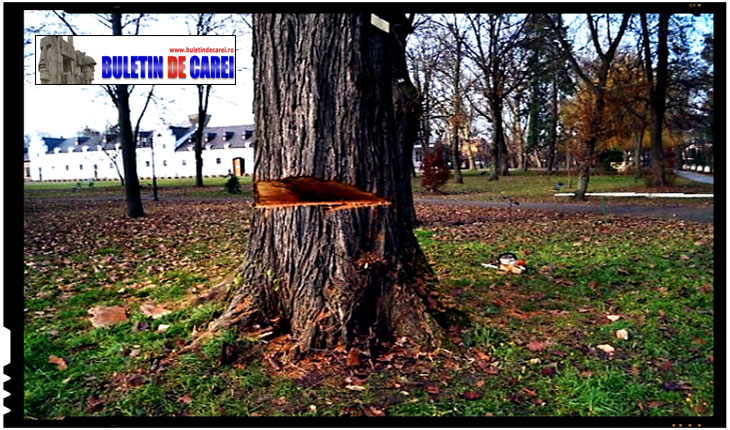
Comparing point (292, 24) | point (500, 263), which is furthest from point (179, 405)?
point (500, 263)

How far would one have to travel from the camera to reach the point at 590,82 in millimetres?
7168

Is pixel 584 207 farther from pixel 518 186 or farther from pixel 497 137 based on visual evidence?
pixel 518 186

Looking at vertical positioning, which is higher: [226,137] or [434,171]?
[226,137]

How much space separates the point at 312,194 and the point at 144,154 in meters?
4.86

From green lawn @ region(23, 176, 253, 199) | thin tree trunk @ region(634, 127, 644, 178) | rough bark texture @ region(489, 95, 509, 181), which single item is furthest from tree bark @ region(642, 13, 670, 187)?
green lawn @ region(23, 176, 253, 199)

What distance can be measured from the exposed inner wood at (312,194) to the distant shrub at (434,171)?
732 centimetres

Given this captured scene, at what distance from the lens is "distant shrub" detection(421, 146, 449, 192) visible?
381 inches

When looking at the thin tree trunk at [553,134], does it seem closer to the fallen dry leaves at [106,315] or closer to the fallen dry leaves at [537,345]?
the fallen dry leaves at [537,345]

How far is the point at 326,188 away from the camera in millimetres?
2295

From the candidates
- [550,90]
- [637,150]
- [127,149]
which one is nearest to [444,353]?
[127,149]

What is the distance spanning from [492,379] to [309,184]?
1.20 m

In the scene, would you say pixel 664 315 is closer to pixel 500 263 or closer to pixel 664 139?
pixel 500 263

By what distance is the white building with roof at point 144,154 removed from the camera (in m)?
2.18

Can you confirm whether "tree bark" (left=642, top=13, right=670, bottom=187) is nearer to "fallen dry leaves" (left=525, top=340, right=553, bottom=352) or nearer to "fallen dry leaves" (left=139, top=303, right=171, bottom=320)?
"fallen dry leaves" (left=525, top=340, right=553, bottom=352)
